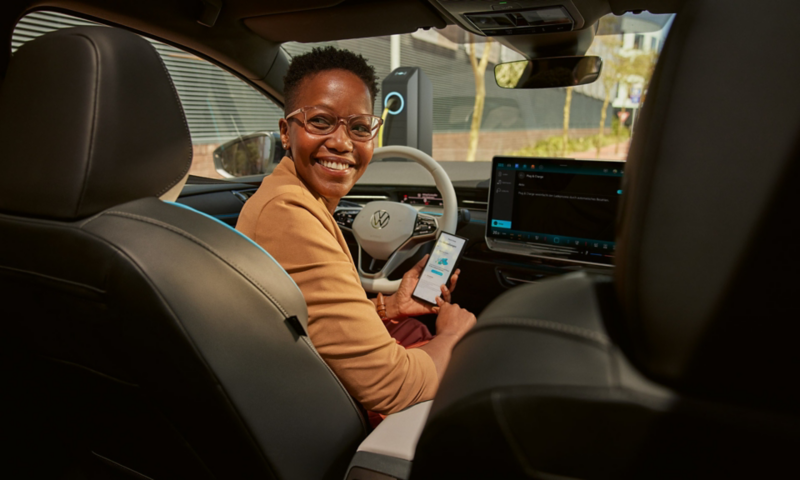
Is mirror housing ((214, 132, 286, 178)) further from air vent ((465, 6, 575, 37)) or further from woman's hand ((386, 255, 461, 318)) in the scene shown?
woman's hand ((386, 255, 461, 318))

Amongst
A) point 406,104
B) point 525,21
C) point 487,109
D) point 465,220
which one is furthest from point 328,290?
point 487,109

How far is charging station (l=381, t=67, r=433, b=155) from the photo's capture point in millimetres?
4004

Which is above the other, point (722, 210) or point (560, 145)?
point (722, 210)

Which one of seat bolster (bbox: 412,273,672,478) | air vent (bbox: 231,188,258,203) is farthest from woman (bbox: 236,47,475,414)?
air vent (bbox: 231,188,258,203)

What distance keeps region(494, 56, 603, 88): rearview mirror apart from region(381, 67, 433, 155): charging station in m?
1.44

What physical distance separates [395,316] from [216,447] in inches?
36.3

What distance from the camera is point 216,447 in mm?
995

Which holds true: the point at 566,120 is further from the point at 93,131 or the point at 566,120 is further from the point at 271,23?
the point at 93,131

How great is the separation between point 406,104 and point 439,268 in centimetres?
245

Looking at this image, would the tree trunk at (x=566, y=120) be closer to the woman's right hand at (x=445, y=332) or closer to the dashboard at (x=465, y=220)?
the dashboard at (x=465, y=220)

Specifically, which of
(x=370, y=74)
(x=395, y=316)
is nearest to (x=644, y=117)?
(x=370, y=74)

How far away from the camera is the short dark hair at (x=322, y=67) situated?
54.9 inches

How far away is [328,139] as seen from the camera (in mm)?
1371

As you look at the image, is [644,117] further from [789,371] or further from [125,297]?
[125,297]
